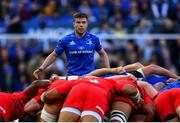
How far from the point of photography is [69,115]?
9.12 m

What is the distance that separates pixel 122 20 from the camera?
19.0 metres

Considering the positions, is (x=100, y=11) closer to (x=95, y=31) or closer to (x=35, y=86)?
(x=95, y=31)

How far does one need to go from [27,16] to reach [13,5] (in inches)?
28.8

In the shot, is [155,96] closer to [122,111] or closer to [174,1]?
[122,111]

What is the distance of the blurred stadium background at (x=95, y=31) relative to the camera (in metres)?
17.8

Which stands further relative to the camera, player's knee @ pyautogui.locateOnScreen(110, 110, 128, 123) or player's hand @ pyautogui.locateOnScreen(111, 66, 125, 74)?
player's hand @ pyautogui.locateOnScreen(111, 66, 125, 74)

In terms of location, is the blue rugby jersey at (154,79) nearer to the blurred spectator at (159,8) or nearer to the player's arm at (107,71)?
the player's arm at (107,71)

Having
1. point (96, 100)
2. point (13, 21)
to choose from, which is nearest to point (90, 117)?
point (96, 100)

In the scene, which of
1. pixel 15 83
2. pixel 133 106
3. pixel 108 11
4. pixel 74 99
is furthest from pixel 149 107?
pixel 108 11

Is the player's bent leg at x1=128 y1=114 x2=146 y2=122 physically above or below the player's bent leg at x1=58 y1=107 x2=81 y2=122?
below

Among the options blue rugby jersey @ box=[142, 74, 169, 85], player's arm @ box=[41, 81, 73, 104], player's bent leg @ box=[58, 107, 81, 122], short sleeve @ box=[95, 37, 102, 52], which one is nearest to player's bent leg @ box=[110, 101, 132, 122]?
player's bent leg @ box=[58, 107, 81, 122]

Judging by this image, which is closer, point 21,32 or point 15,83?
point 15,83

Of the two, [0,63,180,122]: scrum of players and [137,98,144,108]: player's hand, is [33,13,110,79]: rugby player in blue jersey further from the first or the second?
[137,98,144,108]: player's hand

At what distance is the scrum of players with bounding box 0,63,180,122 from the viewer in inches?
361
